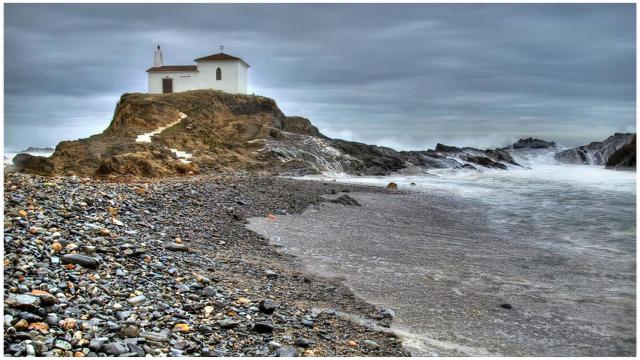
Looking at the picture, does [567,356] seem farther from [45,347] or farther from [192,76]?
[192,76]

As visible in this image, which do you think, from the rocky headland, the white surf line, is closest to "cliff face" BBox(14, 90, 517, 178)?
the white surf line

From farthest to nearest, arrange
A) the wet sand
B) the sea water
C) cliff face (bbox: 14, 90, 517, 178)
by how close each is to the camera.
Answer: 1. cliff face (bbox: 14, 90, 517, 178)
2. the sea water
3. the wet sand

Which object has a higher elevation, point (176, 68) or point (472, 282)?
point (176, 68)

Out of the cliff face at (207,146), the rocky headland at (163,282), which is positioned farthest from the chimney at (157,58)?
the rocky headland at (163,282)

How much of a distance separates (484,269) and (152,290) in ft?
19.9

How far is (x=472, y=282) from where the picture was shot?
902cm

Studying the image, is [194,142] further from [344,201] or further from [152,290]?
[152,290]

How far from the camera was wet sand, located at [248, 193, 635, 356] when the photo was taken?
666 cm

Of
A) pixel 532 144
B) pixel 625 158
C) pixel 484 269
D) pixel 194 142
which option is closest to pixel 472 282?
pixel 484 269

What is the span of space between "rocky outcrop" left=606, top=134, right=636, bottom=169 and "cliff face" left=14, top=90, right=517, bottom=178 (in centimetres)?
1443

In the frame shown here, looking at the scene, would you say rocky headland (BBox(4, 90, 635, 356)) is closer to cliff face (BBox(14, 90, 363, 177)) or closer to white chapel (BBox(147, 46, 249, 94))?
cliff face (BBox(14, 90, 363, 177))

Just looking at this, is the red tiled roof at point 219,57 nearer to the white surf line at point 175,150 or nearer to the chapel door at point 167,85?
the chapel door at point 167,85

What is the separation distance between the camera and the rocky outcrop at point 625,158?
49.8 meters

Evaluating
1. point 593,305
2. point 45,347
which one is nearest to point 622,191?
point 593,305
